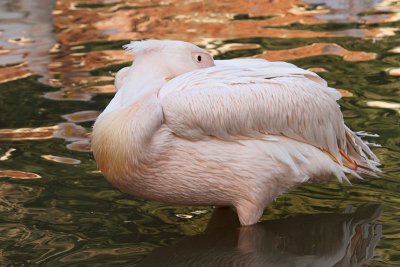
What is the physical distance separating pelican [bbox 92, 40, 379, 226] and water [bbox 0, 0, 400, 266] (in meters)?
0.21

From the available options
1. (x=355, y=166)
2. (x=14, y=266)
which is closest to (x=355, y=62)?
(x=355, y=166)

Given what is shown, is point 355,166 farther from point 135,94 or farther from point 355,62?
point 355,62

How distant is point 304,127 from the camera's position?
412 cm

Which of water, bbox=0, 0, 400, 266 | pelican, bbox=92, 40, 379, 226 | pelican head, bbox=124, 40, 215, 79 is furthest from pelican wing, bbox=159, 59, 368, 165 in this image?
water, bbox=0, 0, 400, 266

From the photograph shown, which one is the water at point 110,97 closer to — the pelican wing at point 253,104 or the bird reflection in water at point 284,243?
the bird reflection in water at point 284,243

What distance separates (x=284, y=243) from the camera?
12.9 feet

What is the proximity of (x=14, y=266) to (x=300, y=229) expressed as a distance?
118 cm

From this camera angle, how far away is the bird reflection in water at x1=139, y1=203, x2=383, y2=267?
3768 millimetres

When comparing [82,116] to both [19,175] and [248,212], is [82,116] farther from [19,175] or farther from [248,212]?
[248,212]

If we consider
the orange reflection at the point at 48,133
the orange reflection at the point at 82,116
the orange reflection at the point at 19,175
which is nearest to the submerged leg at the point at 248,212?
the orange reflection at the point at 19,175

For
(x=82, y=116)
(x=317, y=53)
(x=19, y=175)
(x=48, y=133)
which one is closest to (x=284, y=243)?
(x=19, y=175)

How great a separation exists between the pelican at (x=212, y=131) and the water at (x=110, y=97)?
0.21 metres

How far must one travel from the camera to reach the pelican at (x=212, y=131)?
3.85 m

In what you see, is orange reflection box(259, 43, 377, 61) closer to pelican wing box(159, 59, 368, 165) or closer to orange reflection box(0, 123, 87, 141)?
orange reflection box(0, 123, 87, 141)
